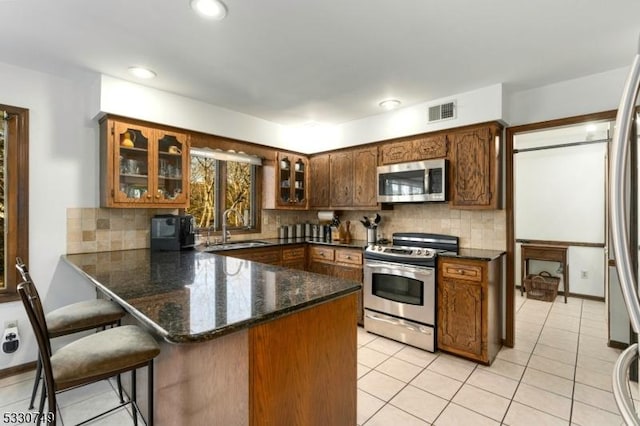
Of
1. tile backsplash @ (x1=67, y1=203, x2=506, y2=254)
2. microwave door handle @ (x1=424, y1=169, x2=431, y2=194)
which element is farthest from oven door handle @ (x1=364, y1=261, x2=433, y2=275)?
microwave door handle @ (x1=424, y1=169, x2=431, y2=194)

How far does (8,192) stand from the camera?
99.3 inches

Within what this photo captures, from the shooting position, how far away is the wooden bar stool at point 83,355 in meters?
1.31

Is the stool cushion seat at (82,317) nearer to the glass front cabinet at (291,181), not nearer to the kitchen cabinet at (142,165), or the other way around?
the kitchen cabinet at (142,165)

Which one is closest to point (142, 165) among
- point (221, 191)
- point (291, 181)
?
point (221, 191)

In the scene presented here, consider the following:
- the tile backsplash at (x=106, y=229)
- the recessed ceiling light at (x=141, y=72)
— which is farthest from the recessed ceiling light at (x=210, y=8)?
the tile backsplash at (x=106, y=229)

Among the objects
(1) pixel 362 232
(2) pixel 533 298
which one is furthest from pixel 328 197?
(2) pixel 533 298

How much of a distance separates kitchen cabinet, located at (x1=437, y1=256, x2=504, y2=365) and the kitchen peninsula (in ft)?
5.31

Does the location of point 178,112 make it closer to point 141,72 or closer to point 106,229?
point 141,72

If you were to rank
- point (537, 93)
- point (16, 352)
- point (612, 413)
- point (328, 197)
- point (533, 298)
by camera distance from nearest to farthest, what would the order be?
point (612, 413)
point (16, 352)
point (537, 93)
point (328, 197)
point (533, 298)

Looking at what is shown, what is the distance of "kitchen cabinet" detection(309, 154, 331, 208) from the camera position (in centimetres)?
426

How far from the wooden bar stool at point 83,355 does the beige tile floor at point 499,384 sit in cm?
140

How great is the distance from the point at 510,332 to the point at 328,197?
2511 mm

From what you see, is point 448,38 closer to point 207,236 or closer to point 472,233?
point 472,233

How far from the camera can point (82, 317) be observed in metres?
1.94
